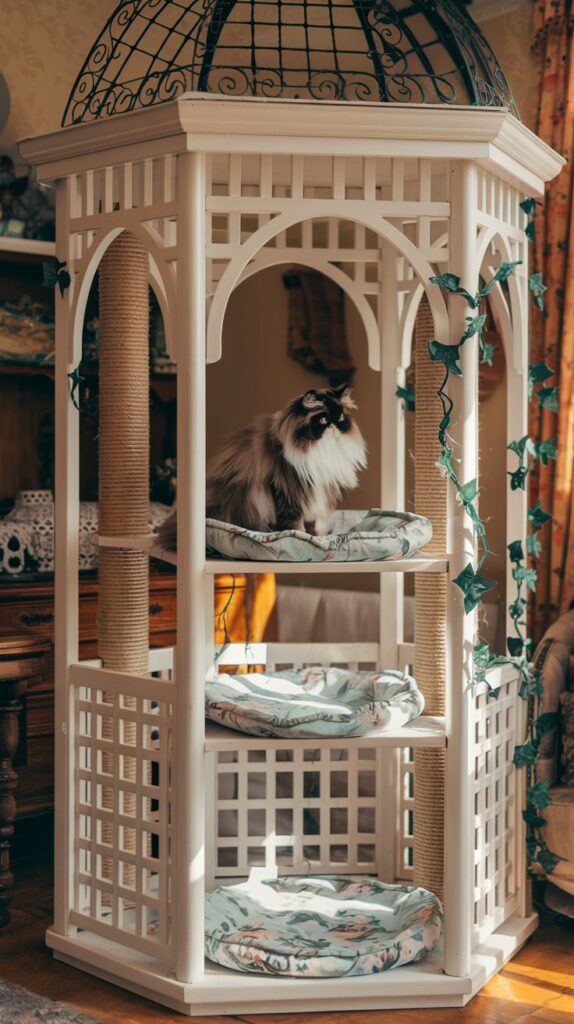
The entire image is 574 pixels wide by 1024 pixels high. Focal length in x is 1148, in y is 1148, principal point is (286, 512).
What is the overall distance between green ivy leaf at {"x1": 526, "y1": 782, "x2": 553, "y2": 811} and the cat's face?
0.97 m

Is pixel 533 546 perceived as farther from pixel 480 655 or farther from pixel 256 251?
pixel 256 251

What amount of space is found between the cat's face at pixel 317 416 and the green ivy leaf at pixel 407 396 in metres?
0.50

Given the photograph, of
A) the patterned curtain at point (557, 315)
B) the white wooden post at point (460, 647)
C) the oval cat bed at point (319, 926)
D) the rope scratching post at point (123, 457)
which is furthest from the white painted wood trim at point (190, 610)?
the patterned curtain at point (557, 315)

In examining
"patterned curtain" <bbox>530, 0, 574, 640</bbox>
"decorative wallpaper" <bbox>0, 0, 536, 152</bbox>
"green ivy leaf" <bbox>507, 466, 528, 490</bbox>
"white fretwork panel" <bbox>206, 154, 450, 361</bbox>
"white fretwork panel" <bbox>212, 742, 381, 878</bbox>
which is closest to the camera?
"white fretwork panel" <bbox>206, 154, 450, 361</bbox>

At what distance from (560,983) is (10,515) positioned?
2.08m

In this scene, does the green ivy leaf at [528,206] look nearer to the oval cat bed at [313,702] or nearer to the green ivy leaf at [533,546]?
the green ivy leaf at [533,546]

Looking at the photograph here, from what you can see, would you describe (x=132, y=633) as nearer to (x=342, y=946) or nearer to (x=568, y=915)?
(x=342, y=946)

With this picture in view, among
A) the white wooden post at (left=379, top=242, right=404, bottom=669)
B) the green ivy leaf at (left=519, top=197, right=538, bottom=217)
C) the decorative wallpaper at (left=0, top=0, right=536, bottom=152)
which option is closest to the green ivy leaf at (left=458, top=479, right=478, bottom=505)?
the white wooden post at (left=379, top=242, right=404, bottom=669)

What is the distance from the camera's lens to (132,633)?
2721 millimetres

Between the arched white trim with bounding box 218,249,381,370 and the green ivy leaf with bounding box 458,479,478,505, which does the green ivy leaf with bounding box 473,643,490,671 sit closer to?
the green ivy leaf with bounding box 458,479,478,505

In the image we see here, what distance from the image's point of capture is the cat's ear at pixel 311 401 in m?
2.53

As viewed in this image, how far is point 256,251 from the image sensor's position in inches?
91.5

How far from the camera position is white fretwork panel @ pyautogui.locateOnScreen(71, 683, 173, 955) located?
240 cm

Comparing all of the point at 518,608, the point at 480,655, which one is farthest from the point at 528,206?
the point at 480,655
